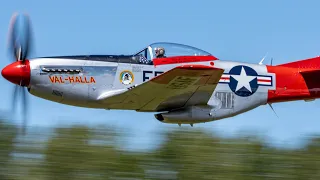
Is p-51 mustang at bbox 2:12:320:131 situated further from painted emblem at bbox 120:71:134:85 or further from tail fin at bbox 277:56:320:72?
tail fin at bbox 277:56:320:72

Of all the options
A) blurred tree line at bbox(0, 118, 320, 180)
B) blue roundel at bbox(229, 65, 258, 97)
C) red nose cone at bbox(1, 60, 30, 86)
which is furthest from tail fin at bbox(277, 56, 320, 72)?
red nose cone at bbox(1, 60, 30, 86)

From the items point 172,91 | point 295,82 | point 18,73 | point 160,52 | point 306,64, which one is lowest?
point 295,82

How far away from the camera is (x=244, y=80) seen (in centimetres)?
2178

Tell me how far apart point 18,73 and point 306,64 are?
788 cm

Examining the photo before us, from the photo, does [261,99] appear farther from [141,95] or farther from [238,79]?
[141,95]

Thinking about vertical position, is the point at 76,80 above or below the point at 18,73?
below

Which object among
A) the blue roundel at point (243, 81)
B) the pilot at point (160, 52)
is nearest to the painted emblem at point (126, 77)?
the pilot at point (160, 52)

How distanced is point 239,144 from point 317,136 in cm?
176

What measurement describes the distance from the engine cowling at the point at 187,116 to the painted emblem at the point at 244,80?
101cm

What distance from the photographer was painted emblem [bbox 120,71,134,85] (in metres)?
20.8

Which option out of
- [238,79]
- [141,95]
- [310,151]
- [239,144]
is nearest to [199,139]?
[239,144]

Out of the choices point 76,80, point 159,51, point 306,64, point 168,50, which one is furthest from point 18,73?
point 306,64

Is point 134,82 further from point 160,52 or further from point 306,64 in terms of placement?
point 306,64

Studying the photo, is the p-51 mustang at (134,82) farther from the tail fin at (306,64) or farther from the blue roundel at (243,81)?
the tail fin at (306,64)
